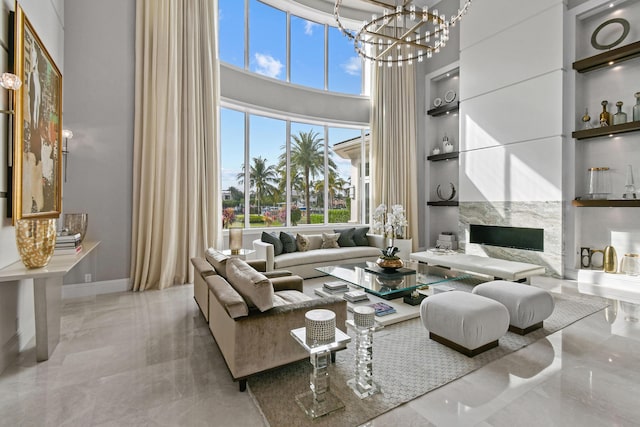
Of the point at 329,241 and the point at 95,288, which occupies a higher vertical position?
the point at 329,241

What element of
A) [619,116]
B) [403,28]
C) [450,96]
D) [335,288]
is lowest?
[335,288]

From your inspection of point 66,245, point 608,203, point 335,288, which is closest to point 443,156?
point 608,203

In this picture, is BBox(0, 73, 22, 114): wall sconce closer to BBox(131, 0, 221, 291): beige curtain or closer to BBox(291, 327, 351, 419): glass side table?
BBox(131, 0, 221, 291): beige curtain

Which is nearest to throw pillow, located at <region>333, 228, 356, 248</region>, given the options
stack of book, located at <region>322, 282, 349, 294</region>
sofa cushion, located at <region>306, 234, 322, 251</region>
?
sofa cushion, located at <region>306, 234, 322, 251</region>

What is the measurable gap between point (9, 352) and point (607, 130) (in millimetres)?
7020

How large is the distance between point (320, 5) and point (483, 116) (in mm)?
3917

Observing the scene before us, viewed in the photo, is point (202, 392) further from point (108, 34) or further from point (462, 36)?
point (462, 36)

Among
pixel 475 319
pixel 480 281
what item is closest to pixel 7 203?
pixel 475 319

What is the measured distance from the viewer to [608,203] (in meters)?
4.44

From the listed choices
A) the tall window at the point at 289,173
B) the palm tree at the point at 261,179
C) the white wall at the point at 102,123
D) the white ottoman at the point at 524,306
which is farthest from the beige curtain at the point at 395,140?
the white wall at the point at 102,123

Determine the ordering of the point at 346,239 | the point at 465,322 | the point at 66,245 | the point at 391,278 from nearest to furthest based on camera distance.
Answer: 1. the point at 465,322
2. the point at 66,245
3. the point at 391,278
4. the point at 346,239

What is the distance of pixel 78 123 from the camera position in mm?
4062

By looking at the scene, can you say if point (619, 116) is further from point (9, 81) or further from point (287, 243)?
point (9, 81)

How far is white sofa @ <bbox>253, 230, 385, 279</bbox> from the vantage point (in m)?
4.63
